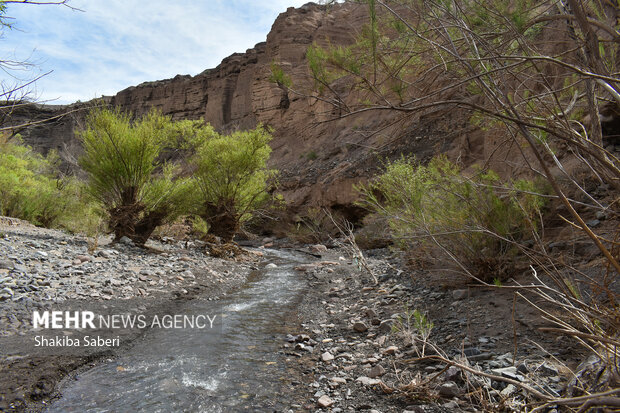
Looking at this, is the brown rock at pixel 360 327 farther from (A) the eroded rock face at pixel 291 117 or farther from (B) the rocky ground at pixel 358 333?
(A) the eroded rock face at pixel 291 117

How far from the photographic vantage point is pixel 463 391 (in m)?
2.25

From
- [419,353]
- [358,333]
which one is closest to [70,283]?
[358,333]

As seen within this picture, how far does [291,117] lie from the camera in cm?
2862

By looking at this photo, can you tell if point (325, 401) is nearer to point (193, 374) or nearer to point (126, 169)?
point (193, 374)

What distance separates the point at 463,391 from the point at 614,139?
4708mm

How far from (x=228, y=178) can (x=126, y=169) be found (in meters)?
2.88

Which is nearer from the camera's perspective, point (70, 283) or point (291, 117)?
point (70, 283)

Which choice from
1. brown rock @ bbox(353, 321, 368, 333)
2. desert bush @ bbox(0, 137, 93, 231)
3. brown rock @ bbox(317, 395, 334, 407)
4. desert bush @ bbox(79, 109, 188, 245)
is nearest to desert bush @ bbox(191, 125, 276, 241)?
desert bush @ bbox(79, 109, 188, 245)

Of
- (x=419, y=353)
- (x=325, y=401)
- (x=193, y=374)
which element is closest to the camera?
(x=325, y=401)

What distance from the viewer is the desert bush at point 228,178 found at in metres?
10.0

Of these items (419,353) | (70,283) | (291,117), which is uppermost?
(291,117)

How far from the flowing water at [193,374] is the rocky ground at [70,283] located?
0.82 feet

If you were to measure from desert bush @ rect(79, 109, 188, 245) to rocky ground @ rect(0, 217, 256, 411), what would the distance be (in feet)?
2.32

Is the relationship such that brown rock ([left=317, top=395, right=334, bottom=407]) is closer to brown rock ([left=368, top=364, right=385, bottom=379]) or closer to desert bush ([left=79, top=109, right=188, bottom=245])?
brown rock ([left=368, top=364, right=385, bottom=379])
